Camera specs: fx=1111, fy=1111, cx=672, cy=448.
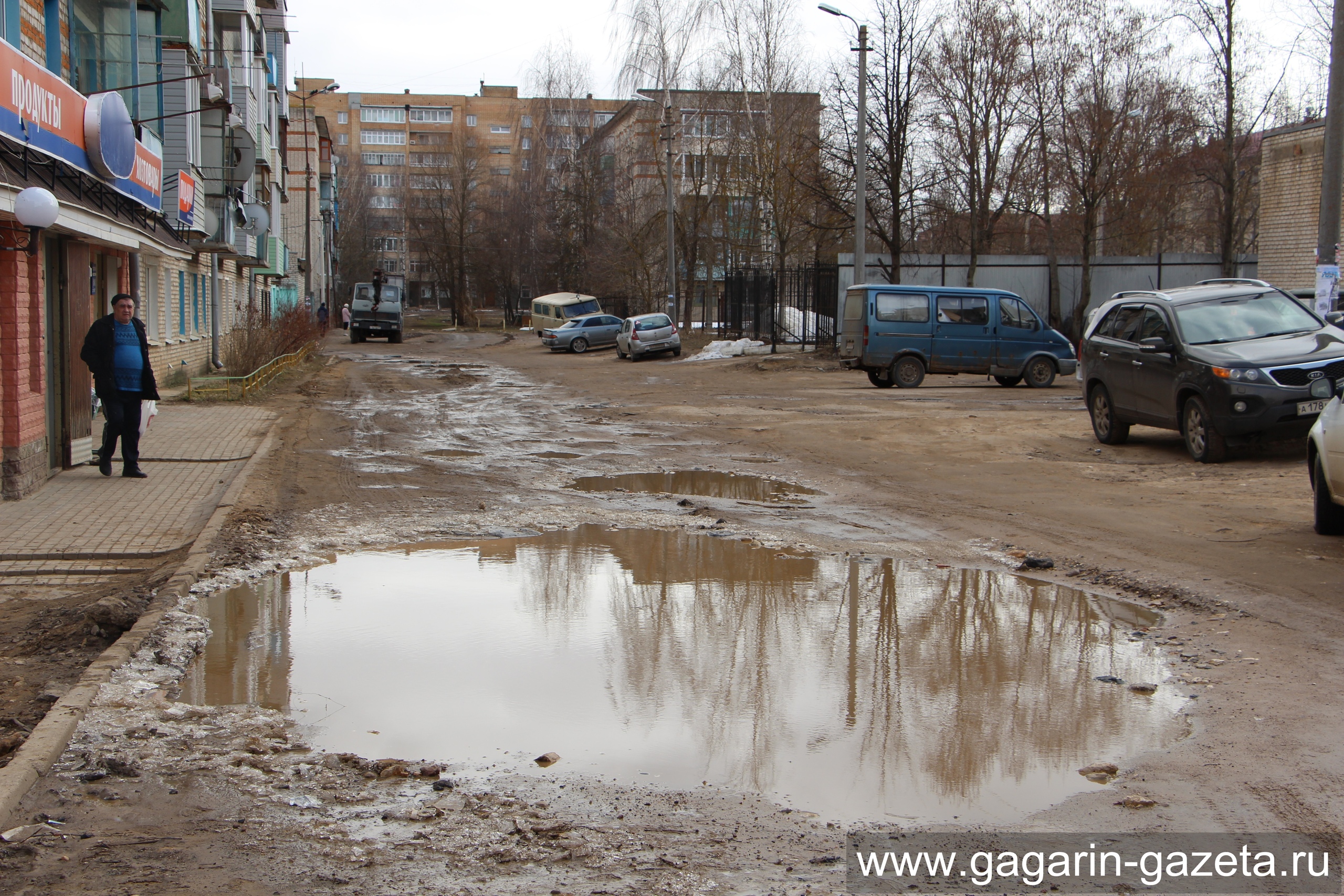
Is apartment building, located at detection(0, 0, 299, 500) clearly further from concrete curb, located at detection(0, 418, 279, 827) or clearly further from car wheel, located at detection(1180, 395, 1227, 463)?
car wheel, located at detection(1180, 395, 1227, 463)

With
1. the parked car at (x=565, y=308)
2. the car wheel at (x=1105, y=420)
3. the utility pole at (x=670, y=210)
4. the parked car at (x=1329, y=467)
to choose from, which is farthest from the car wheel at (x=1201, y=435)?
the parked car at (x=565, y=308)

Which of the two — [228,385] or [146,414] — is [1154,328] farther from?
[228,385]

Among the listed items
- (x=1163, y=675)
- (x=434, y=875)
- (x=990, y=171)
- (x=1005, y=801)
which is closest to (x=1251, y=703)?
(x=1163, y=675)

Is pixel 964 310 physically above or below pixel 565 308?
below

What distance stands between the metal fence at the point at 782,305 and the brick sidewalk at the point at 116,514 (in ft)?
72.8

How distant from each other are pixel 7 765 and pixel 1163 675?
4724 mm

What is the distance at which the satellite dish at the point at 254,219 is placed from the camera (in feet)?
102

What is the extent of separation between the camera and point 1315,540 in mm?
7684

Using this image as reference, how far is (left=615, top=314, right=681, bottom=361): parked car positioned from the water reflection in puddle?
25884mm

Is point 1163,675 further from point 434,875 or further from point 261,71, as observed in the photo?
point 261,71

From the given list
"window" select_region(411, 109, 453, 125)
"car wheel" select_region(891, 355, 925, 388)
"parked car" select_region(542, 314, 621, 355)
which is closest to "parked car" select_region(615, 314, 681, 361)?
"parked car" select_region(542, 314, 621, 355)

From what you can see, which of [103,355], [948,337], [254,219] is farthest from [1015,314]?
[254,219]

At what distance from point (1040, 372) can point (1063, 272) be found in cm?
1396

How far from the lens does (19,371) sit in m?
9.55
